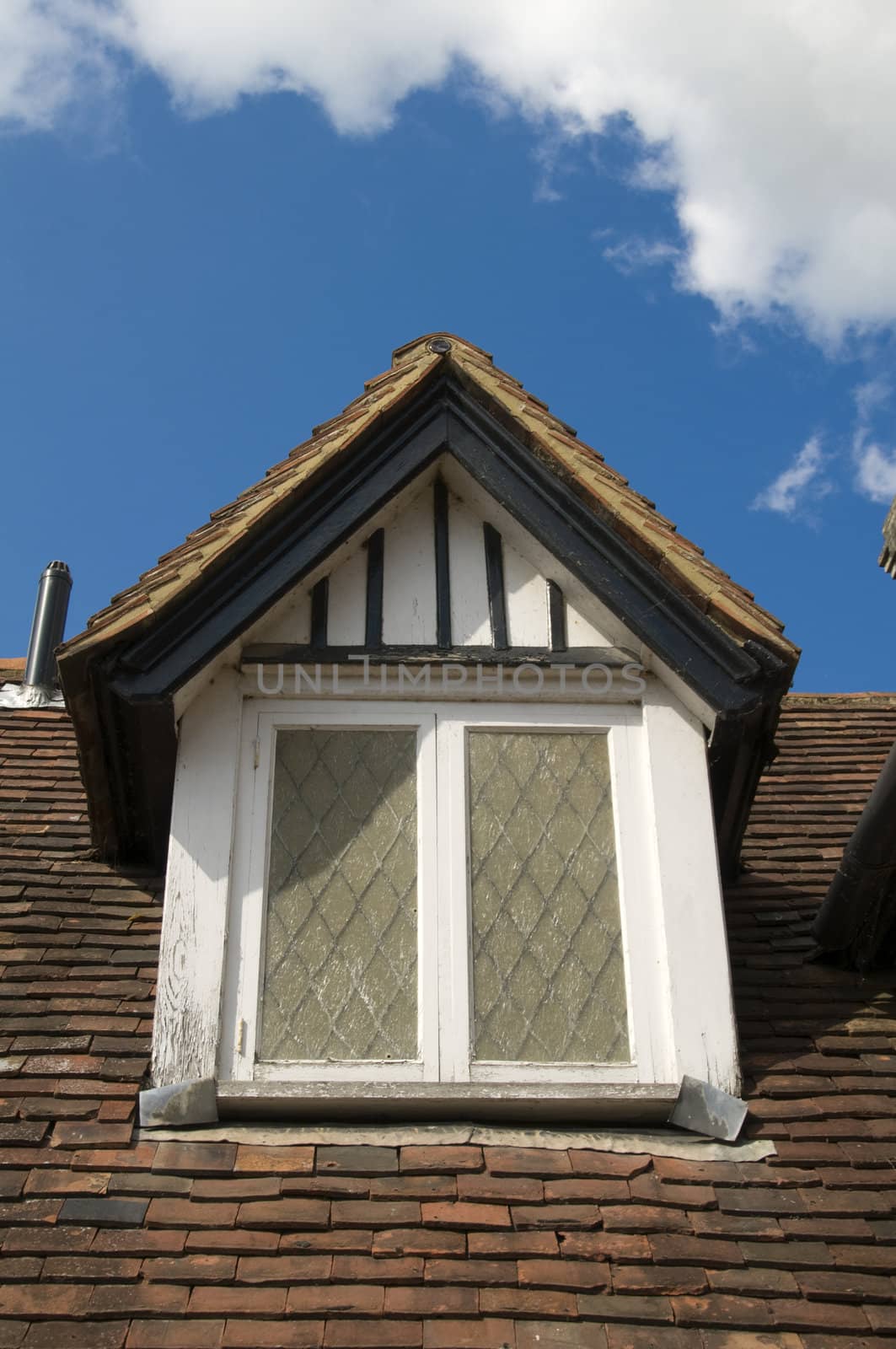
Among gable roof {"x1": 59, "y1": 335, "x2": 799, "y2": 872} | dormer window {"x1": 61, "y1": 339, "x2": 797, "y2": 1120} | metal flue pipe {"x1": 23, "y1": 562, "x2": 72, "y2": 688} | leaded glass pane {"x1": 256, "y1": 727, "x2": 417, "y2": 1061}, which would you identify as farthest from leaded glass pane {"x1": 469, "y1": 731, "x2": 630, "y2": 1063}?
metal flue pipe {"x1": 23, "y1": 562, "x2": 72, "y2": 688}

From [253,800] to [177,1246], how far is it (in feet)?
5.01

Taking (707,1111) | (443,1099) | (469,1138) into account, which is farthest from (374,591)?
(707,1111)

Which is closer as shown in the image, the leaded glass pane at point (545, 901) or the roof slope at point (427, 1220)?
the roof slope at point (427, 1220)

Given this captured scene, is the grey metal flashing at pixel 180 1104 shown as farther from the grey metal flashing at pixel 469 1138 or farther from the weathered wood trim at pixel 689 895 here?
the weathered wood trim at pixel 689 895

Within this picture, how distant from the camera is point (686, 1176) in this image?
12.8 ft

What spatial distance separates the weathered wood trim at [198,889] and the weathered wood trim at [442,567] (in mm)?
806

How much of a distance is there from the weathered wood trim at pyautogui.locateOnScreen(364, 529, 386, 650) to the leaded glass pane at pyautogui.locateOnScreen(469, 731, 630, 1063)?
57 cm

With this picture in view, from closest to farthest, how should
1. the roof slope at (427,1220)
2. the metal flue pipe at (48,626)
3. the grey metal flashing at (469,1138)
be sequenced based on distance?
the roof slope at (427,1220) → the grey metal flashing at (469,1138) → the metal flue pipe at (48,626)

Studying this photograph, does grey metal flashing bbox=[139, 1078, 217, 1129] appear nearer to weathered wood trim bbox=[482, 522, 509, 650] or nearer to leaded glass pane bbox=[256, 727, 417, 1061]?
leaded glass pane bbox=[256, 727, 417, 1061]

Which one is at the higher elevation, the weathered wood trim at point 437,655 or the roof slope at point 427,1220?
the weathered wood trim at point 437,655

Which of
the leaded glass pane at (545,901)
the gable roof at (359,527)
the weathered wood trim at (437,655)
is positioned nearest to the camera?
the leaded glass pane at (545,901)

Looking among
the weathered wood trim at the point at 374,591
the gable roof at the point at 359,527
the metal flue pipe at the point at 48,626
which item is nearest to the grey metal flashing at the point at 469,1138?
the gable roof at the point at 359,527

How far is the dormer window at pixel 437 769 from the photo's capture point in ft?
13.7

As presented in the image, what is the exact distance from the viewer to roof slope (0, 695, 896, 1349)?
11.2 feet
